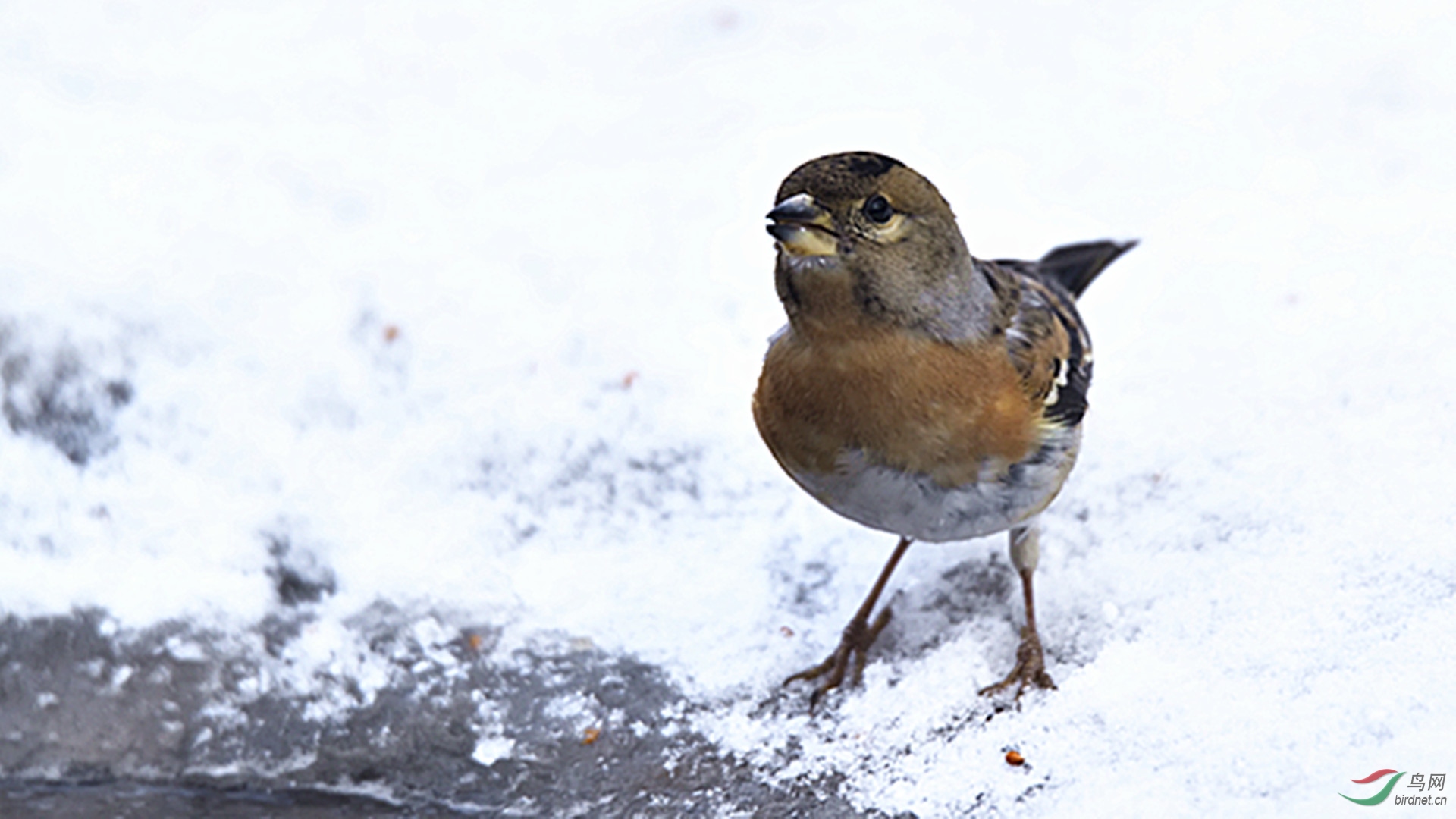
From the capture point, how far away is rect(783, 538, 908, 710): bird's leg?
4.33 meters

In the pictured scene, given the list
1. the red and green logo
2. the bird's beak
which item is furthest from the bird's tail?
the red and green logo

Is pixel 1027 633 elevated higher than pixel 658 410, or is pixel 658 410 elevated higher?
pixel 658 410

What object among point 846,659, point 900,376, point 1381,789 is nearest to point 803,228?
point 900,376

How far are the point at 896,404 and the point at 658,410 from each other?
64.2 inches

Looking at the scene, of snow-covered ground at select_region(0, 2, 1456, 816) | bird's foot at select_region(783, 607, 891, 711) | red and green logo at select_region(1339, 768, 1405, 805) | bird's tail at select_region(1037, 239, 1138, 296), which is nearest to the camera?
red and green logo at select_region(1339, 768, 1405, 805)

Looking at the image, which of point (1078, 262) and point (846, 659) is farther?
point (1078, 262)

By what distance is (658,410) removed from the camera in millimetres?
5285

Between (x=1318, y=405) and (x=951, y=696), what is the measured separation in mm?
1607

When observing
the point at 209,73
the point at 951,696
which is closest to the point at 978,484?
the point at 951,696

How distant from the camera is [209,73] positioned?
7.06m

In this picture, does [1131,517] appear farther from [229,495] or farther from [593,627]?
[229,495]

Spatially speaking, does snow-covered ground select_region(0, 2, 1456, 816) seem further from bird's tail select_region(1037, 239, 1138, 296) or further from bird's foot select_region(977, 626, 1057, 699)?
bird's tail select_region(1037, 239, 1138, 296)

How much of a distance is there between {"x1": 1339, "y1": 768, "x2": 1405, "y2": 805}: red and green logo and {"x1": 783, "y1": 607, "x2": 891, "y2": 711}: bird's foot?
139 centimetres

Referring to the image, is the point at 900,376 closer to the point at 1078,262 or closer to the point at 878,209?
the point at 878,209
